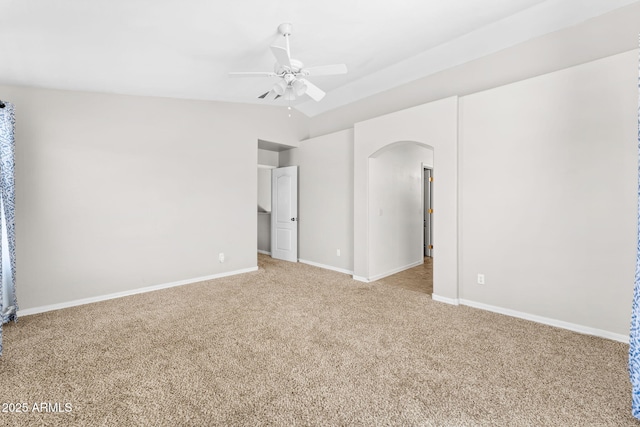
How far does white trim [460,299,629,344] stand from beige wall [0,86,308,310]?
370 cm

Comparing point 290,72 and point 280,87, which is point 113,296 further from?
point 290,72

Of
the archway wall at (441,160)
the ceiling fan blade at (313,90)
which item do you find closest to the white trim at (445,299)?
the archway wall at (441,160)

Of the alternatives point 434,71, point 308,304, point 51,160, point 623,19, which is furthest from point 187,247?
point 623,19

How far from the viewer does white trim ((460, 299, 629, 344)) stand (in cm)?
265

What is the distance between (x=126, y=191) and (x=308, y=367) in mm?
3495

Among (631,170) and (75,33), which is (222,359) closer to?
(75,33)

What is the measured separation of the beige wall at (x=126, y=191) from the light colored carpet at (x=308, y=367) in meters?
0.61

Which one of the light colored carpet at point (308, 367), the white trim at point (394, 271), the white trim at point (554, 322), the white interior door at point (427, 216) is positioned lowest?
the light colored carpet at point (308, 367)

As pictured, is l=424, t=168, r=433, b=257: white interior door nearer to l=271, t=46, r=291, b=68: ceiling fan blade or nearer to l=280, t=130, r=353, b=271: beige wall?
l=280, t=130, r=353, b=271: beige wall

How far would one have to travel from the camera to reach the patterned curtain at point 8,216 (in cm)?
296

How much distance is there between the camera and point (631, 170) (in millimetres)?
2547

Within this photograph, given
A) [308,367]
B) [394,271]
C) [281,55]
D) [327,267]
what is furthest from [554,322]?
[281,55]

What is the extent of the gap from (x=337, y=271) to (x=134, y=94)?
421cm

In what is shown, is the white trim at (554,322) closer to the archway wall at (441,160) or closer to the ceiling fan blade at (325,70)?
the archway wall at (441,160)
